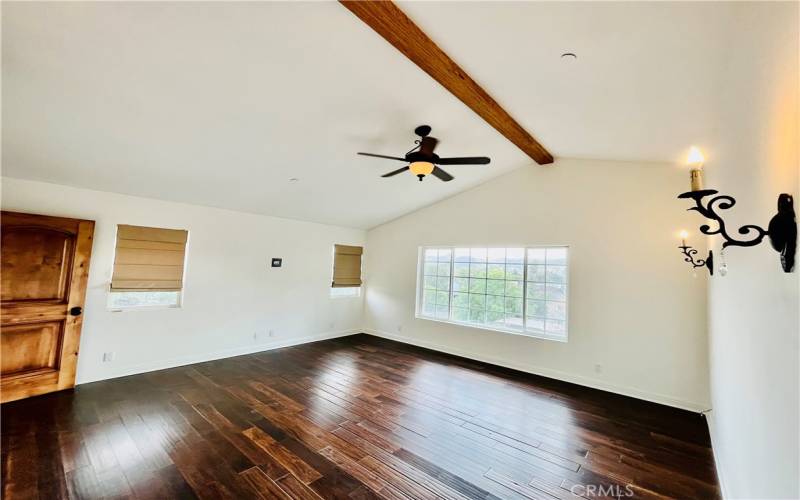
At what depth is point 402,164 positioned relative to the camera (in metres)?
4.35

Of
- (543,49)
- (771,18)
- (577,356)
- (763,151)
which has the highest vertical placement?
(543,49)

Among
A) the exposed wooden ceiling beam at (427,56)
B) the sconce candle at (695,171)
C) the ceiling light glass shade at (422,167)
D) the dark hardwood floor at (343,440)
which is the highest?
the exposed wooden ceiling beam at (427,56)

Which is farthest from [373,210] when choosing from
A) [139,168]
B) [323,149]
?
[139,168]

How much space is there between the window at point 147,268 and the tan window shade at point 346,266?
2.78 metres

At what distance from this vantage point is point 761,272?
1.34 metres

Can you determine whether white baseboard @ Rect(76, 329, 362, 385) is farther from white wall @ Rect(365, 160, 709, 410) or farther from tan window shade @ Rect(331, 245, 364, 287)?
white wall @ Rect(365, 160, 709, 410)

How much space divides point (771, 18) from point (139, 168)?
15.9 ft

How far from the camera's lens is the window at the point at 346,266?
682 centimetres

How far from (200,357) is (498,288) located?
4.84 meters

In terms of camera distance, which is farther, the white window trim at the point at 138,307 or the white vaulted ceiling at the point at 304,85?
the white window trim at the point at 138,307

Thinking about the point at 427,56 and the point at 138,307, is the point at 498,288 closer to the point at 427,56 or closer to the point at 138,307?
the point at 427,56

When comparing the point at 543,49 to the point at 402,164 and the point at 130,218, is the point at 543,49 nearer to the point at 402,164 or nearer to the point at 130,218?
the point at 402,164

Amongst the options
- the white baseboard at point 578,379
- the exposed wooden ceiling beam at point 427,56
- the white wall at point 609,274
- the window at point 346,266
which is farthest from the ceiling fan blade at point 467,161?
the window at point 346,266

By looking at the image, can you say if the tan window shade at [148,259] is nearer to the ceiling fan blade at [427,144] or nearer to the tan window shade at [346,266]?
the tan window shade at [346,266]
